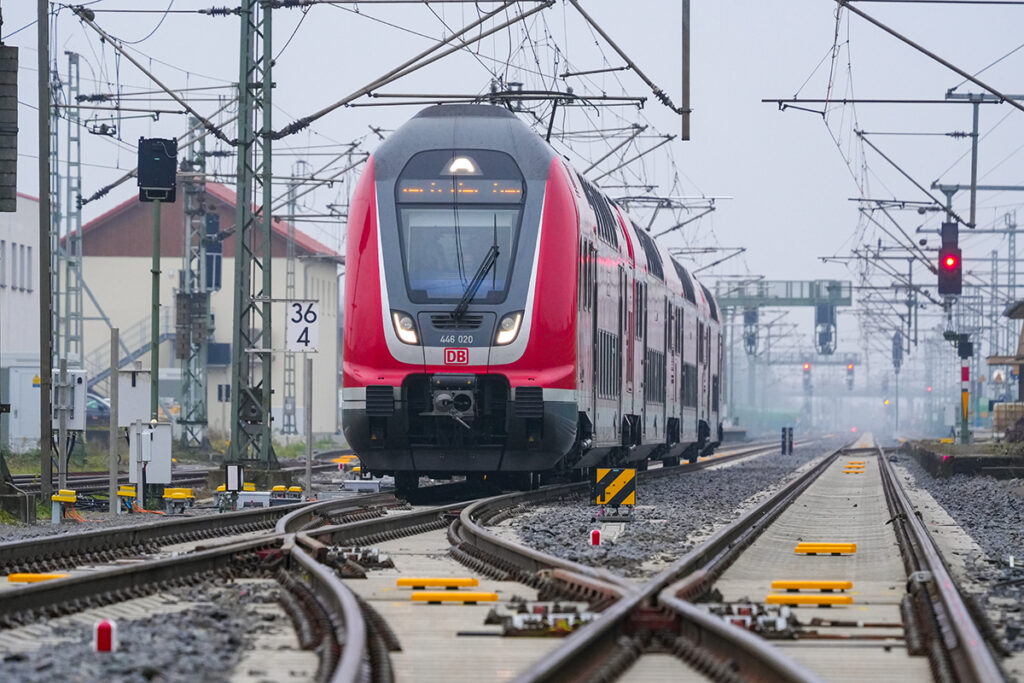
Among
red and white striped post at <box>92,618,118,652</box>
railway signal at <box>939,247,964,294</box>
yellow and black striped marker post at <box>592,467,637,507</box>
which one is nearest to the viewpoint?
red and white striped post at <box>92,618,118,652</box>

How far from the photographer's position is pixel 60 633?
7.80 metres

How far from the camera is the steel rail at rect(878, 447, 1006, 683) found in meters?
6.55

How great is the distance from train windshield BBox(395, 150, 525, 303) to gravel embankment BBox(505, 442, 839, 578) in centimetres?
272

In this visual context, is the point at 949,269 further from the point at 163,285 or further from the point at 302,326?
the point at 163,285

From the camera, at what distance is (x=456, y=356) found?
18734 millimetres

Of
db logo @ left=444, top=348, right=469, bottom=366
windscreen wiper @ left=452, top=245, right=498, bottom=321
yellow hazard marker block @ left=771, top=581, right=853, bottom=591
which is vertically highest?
windscreen wiper @ left=452, top=245, right=498, bottom=321

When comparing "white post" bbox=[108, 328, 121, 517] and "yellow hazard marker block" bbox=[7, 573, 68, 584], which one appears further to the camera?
"white post" bbox=[108, 328, 121, 517]

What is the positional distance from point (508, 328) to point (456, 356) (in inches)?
25.8

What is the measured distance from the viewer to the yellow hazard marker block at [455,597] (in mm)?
9391

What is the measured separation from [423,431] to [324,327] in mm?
59895

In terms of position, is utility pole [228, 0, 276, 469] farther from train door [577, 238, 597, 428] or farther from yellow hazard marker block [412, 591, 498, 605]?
yellow hazard marker block [412, 591, 498, 605]

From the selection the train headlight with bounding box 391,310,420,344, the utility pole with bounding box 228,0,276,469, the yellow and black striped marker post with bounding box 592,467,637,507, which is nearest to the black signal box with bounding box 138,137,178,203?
the utility pole with bounding box 228,0,276,469

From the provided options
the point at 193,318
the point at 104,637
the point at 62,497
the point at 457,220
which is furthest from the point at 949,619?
the point at 193,318

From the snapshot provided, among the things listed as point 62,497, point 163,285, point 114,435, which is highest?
point 163,285
